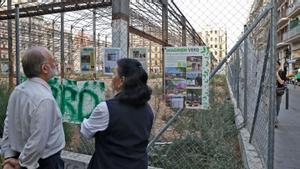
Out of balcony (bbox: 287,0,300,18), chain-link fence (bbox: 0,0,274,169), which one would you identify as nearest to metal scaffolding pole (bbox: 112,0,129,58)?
chain-link fence (bbox: 0,0,274,169)

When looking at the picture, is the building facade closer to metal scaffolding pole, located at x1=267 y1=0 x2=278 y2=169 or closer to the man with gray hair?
metal scaffolding pole, located at x1=267 y1=0 x2=278 y2=169

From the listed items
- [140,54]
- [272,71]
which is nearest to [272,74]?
[272,71]

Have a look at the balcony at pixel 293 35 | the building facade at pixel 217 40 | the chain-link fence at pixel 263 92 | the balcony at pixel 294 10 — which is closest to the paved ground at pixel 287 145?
the chain-link fence at pixel 263 92

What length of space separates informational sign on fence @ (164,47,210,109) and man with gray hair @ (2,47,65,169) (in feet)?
4.45

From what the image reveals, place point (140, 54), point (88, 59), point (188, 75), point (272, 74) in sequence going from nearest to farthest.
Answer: point (272, 74)
point (188, 75)
point (140, 54)
point (88, 59)

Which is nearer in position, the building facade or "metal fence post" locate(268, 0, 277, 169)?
"metal fence post" locate(268, 0, 277, 169)

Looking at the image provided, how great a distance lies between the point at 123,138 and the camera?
262 cm

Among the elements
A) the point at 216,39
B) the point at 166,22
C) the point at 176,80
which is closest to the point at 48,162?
the point at 176,80

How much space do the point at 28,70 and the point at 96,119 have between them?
0.64m

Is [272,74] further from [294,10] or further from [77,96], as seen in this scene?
[294,10]

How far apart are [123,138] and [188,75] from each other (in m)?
1.34

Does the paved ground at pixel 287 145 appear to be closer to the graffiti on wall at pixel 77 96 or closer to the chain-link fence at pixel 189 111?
the chain-link fence at pixel 189 111

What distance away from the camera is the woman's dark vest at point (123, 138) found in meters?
2.57

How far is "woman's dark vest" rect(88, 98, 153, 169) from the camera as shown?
2568 mm
